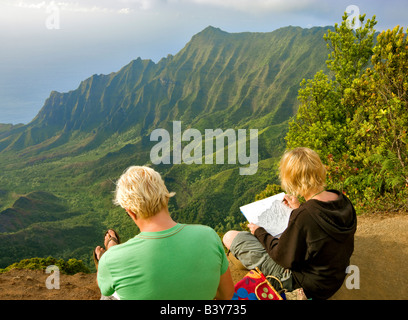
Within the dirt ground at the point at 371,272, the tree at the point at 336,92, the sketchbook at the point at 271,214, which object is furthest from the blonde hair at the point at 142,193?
the tree at the point at 336,92

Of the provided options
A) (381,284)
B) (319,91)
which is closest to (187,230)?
(381,284)

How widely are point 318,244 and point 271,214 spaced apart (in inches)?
54.2

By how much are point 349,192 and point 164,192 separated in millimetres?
7282

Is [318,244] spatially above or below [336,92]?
below

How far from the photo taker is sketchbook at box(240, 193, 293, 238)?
3775mm

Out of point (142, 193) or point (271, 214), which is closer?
point (142, 193)

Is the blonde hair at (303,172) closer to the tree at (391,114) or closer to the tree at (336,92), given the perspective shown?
the tree at (391,114)

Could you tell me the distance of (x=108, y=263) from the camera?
2.24 metres

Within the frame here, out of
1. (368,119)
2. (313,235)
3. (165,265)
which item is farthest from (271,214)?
(368,119)

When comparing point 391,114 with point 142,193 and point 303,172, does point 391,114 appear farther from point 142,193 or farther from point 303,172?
point 142,193

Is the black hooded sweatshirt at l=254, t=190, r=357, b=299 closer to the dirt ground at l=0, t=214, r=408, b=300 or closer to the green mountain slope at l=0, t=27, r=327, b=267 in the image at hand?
the dirt ground at l=0, t=214, r=408, b=300

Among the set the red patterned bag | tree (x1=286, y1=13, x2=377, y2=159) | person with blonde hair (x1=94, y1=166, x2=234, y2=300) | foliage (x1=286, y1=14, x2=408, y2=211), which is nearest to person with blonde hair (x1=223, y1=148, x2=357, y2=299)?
the red patterned bag

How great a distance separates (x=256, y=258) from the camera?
3.55 metres

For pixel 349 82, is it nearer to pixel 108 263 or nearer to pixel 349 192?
pixel 349 192
